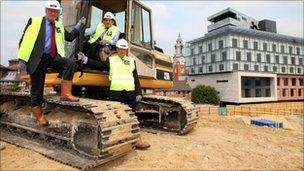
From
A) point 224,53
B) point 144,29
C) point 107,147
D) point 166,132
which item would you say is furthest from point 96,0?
point 224,53

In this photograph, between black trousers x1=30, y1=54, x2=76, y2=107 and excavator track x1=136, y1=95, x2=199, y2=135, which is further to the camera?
excavator track x1=136, y1=95, x2=199, y2=135

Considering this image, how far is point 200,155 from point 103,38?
11.1 feet

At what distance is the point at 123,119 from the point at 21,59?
2141mm

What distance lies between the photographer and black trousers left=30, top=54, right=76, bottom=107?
18.4 ft

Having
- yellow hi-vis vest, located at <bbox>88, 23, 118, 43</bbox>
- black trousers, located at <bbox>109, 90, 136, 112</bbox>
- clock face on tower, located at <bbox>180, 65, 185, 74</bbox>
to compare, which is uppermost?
clock face on tower, located at <bbox>180, 65, 185, 74</bbox>

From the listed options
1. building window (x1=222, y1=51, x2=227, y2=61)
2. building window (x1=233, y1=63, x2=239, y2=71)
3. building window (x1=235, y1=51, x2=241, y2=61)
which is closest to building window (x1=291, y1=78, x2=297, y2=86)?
building window (x1=235, y1=51, x2=241, y2=61)

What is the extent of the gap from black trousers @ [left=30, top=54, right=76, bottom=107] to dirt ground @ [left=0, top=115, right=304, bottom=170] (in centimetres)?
107

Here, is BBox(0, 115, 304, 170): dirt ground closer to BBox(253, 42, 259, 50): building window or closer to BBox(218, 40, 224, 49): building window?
BBox(218, 40, 224, 49): building window

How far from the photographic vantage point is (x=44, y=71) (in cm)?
570

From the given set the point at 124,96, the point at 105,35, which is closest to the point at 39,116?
the point at 124,96

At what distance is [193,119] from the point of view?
338 inches

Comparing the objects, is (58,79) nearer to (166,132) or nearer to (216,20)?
(166,132)

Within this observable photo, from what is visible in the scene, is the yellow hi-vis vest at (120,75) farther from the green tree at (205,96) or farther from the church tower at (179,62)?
the church tower at (179,62)

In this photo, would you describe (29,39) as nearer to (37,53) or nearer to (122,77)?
(37,53)
